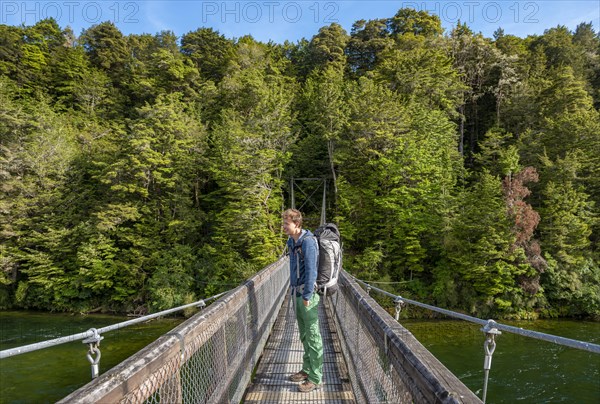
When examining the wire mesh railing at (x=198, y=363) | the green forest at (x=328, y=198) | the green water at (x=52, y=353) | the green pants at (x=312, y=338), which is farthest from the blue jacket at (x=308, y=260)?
the green forest at (x=328, y=198)

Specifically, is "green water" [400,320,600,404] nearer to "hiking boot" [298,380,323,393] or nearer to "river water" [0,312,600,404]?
"river water" [0,312,600,404]

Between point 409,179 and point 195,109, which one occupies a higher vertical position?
point 195,109

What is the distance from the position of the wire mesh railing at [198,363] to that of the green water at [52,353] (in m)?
8.08

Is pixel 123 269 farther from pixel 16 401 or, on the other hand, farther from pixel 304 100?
pixel 304 100

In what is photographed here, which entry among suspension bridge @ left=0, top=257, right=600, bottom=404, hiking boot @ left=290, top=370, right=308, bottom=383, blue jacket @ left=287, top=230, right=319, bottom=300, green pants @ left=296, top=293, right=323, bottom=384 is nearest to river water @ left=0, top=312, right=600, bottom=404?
suspension bridge @ left=0, top=257, right=600, bottom=404

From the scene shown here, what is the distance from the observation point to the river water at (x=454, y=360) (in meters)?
8.30

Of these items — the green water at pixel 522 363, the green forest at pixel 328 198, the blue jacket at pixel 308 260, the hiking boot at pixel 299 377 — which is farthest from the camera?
the green forest at pixel 328 198

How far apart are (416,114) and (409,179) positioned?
445 cm

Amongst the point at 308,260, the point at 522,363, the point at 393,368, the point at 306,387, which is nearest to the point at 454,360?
the point at 522,363

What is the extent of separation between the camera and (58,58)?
29.1 m

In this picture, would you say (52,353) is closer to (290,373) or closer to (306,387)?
(290,373)

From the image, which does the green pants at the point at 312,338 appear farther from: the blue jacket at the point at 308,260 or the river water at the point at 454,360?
the river water at the point at 454,360

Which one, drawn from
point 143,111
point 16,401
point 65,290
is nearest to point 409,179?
point 143,111

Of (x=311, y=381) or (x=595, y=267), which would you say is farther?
(x=595, y=267)
